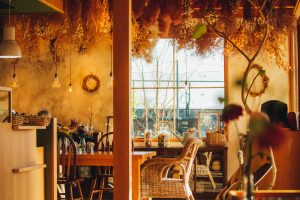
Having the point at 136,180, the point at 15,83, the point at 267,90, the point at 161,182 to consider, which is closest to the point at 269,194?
the point at 136,180

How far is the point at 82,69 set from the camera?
10.3m

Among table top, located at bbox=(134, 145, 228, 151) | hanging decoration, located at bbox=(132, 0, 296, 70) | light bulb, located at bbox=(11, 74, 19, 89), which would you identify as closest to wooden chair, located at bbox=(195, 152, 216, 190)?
table top, located at bbox=(134, 145, 228, 151)

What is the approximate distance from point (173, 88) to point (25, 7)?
362cm

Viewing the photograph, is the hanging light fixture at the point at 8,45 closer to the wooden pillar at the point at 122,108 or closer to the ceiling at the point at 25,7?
the ceiling at the point at 25,7

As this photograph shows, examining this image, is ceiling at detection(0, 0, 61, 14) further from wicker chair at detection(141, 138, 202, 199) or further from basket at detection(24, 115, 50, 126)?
wicker chair at detection(141, 138, 202, 199)

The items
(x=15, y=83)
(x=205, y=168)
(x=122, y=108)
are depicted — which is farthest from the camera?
(x=15, y=83)

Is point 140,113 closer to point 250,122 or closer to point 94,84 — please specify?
point 94,84

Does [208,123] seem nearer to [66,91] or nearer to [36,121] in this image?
[66,91]

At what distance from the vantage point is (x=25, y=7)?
24.3ft

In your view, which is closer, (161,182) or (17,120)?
(17,120)

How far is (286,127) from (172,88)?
13.7 ft

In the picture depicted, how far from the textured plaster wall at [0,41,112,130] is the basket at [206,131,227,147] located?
1.86 meters

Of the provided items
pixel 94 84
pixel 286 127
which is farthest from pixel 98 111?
pixel 286 127

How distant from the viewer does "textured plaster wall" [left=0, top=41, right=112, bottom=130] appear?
10.3 metres
